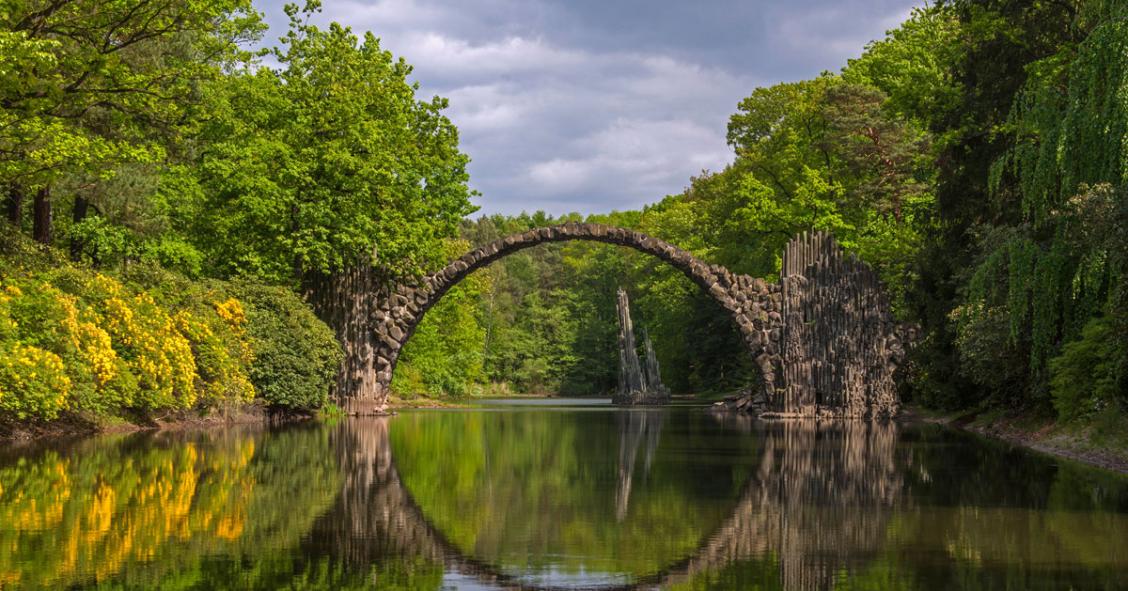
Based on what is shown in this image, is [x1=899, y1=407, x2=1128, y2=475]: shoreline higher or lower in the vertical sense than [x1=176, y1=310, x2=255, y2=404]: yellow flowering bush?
lower

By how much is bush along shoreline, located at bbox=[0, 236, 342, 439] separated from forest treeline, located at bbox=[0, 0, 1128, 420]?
8 centimetres

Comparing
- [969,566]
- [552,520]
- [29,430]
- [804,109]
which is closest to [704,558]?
[969,566]

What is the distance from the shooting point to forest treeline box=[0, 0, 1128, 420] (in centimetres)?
1934

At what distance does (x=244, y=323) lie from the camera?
30.3 metres

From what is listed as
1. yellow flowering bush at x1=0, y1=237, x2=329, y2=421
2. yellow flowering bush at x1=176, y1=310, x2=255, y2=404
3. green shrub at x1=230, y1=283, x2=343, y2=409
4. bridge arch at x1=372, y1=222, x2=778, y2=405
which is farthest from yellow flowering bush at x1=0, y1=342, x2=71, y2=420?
bridge arch at x1=372, y1=222, x2=778, y2=405

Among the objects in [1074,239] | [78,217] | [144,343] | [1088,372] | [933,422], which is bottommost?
[933,422]

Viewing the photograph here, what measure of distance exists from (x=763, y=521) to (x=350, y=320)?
26217 millimetres

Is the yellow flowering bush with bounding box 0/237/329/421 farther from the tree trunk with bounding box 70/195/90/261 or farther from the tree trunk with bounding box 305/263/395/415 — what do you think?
the tree trunk with bounding box 70/195/90/261

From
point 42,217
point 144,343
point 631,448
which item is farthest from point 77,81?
point 631,448

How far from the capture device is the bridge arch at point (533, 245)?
35750 millimetres

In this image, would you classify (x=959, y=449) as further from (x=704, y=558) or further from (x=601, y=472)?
(x=704, y=558)

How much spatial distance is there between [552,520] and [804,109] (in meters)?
40.6

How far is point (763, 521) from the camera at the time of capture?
35.7ft

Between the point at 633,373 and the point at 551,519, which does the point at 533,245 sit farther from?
the point at 551,519
